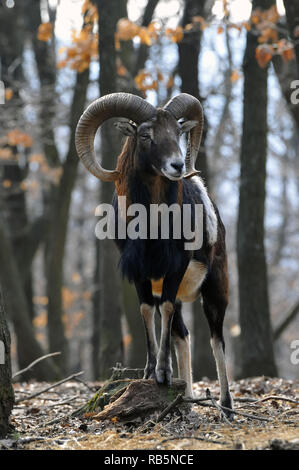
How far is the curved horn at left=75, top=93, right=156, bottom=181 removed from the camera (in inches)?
277

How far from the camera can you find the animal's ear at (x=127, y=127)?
23.1 ft

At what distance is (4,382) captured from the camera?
20.0 ft

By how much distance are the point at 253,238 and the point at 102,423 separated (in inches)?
238

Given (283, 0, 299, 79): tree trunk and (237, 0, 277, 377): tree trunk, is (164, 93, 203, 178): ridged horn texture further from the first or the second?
(237, 0, 277, 377): tree trunk

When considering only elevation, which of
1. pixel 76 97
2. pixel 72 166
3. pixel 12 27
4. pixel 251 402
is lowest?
pixel 251 402

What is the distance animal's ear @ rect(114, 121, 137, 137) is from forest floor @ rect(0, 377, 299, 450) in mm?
2828

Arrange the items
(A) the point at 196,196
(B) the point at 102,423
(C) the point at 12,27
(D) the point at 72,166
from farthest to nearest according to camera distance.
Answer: (C) the point at 12,27 < (D) the point at 72,166 < (A) the point at 196,196 < (B) the point at 102,423


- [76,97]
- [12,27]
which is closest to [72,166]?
[76,97]

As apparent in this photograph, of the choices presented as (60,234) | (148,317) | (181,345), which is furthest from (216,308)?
(60,234)

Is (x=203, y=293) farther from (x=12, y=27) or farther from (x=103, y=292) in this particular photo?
(x=12, y=27)

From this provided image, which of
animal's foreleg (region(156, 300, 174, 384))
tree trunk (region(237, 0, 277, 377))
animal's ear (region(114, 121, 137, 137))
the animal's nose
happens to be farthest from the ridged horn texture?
tree trunk (region(237, 0, 277, 377))

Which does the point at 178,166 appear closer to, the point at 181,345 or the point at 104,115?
the point at 104,115

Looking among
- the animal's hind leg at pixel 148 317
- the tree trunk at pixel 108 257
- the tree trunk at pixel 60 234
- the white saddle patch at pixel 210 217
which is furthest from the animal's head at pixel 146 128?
the tree trunk at pixel 60 234

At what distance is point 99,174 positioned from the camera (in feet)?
23.6
